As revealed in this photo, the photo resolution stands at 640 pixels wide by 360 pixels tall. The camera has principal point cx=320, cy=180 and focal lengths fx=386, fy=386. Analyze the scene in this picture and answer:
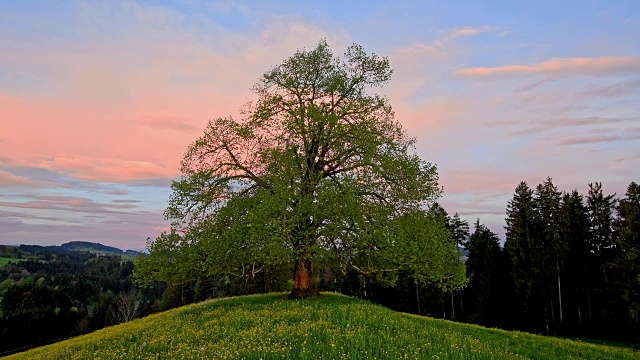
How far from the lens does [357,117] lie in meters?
28.5

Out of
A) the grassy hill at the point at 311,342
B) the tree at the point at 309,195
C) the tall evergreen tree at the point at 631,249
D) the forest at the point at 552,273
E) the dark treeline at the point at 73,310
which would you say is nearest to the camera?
the grassy hill at the point at 311,342

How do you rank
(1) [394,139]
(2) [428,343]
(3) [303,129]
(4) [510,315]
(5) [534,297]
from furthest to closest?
1. (4) [510,315]
2. (5) [534,297]
3. (1) [394,139]
4. (3) [303,129]
5. (2) [428,343]

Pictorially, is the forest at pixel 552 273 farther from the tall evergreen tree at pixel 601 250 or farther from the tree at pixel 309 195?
the tree at pixel 309 195

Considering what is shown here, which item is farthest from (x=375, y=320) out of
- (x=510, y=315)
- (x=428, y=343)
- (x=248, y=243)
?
(x=510, y=315)

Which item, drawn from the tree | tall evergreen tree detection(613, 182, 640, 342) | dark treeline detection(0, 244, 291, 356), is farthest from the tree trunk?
dark treeline detection(0, 244, 291, 356)

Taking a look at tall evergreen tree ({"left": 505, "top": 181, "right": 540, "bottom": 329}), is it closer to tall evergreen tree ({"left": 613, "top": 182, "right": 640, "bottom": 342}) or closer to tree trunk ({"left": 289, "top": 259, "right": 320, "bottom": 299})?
tall evergreen tree ({"left": 613, "top": 182, "right": 640, "bottom": 342})

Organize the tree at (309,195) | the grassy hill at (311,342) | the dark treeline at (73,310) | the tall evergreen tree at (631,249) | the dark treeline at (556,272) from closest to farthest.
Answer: the grassy hill at (311,342) → the tree at (309,195) → the tall evergreen tree at (631,249) → the dark treeline at (556,272) → the dark treeline at (73,310)

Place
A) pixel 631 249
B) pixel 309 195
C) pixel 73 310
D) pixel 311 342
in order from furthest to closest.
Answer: pixel 73 310, pixel 631 249, pixel 309 195, pixel 311 342

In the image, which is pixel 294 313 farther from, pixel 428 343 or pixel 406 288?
pixel 406 288

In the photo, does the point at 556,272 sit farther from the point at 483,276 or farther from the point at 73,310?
the point at 73,310

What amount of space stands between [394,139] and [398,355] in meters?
19.3

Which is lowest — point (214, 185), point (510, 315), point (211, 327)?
point (510, 315)

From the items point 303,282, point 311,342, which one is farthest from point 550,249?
point 311,342

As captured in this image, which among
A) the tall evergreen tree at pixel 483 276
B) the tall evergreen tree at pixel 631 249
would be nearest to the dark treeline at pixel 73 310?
the tall evergreen tree at pixel 483 276
